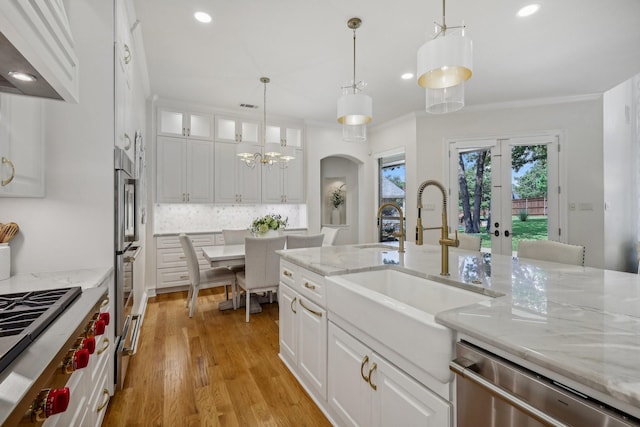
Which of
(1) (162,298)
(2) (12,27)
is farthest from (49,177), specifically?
(1) (162,298)

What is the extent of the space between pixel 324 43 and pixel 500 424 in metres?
3.27

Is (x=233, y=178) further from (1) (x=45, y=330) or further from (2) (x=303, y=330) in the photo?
(1) (x=45, y=330)

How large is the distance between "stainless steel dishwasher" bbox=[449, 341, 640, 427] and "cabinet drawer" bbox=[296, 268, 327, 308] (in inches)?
36.5

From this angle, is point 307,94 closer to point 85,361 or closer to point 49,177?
point 49,177

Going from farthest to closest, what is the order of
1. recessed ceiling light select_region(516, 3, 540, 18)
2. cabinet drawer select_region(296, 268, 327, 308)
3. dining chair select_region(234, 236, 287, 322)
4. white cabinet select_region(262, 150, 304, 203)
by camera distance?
white cabinet select_region(262, 150, 304, 203) → dining chair select_region(234, 236, 287, 322) → recessed ceiling light select_region(516, 3, 540, 18) → cabinet drawer select_region(296, 268, 327, 308)

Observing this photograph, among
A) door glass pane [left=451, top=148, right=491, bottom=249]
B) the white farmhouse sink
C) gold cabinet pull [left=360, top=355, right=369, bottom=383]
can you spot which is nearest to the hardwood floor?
gold cabinet pull [left=360, top=355, right=369, bottom=383]

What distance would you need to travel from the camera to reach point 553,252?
212 centimetres

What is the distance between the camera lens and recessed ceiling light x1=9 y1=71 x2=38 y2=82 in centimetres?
101

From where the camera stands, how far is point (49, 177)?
1671 mm

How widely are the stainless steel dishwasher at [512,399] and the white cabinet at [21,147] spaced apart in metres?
2.01

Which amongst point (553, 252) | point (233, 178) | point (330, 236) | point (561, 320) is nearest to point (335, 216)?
point (233, 178)

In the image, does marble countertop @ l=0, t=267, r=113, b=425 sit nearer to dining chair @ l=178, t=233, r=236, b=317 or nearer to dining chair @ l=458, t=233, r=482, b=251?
dining chair @ l=178, t=233, r=236, b=317

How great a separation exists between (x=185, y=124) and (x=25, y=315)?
4.41 metres

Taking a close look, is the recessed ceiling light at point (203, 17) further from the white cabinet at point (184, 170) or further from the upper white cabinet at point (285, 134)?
the upper white cabinet at point (285, 134)
